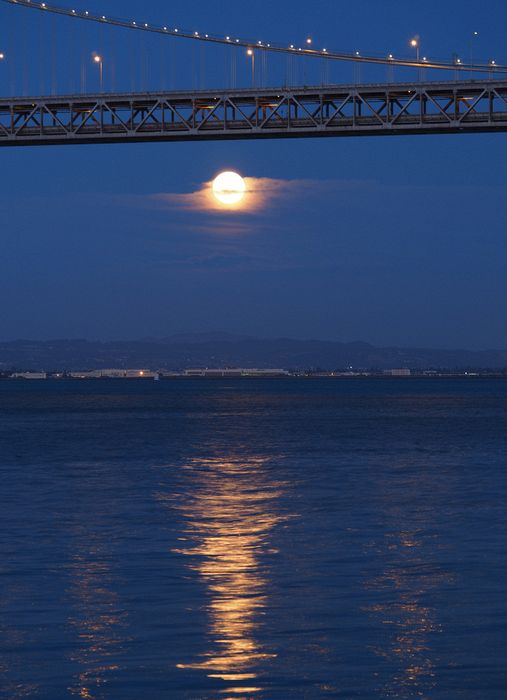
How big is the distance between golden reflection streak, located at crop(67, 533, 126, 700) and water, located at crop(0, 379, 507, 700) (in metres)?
0.02

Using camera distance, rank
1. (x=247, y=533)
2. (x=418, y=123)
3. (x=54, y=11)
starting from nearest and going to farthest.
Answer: (x=247, y=533)
(x=418, y=123)
(x=54, y=11)

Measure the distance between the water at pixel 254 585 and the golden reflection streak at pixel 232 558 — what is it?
0.08ft

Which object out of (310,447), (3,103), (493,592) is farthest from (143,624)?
(3,103)

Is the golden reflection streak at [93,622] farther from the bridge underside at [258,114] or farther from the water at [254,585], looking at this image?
the bridge underside at [258,114]

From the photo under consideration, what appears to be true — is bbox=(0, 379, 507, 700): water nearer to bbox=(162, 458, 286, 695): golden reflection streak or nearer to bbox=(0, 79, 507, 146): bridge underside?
bbox=(162, 458, 286, 695): golden reflection streak

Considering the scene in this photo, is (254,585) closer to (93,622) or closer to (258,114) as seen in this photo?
(93,622)

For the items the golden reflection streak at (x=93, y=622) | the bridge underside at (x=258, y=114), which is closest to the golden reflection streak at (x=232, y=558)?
the golden reflection streak at (x=93, y=622)

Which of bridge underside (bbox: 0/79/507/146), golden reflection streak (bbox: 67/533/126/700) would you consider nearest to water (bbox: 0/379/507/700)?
golden reflection streak (bbox: 67/533/126/700)

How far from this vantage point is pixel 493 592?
31.8ft

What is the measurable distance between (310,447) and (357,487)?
12834 millimetres

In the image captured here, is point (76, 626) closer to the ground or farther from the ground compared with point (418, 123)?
closer to the ground

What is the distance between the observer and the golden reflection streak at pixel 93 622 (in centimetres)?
708

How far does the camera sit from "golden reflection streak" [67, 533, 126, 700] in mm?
7082

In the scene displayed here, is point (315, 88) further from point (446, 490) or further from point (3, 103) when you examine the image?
point (446, 490)
